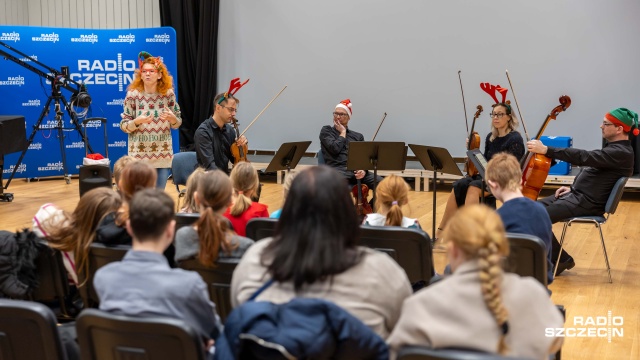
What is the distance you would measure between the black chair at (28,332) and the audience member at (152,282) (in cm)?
17

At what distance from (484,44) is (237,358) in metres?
7.93

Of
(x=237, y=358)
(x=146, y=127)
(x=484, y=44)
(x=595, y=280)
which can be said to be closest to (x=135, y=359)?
(x=237, y=358)

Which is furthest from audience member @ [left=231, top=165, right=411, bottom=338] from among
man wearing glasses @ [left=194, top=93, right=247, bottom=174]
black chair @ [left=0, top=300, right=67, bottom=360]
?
man wearing glasses @ [left=194, top=93, right=247, bottom=174]

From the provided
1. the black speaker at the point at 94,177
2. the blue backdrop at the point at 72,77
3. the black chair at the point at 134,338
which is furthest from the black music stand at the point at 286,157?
the black chair at the point at 134,338

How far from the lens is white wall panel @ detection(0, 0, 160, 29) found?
11.1 meters

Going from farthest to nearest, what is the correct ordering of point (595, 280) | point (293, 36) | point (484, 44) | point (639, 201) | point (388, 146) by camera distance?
point (293, 36), point (484, 44), point (639, 201), point (388, 146), point (595, 280)

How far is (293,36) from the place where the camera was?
1013 centimetres

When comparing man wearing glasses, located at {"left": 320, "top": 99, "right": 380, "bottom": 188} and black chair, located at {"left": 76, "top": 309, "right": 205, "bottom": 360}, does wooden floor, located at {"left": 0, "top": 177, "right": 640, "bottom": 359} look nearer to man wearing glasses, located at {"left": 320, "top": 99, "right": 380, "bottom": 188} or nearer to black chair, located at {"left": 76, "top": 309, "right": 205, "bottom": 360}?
man wearing glasses, located at {"left": 320, "top": 99, "right": 380, "bottom": 188}

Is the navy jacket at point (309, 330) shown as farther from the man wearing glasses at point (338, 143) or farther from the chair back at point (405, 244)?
the man wearing glasses at point (338, 143)

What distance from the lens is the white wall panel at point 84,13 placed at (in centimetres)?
1109

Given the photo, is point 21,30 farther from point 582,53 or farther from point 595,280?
point 595,280

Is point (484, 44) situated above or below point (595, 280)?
above

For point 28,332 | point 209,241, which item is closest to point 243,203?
point 209,241

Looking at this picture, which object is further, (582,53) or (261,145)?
(261,145)
